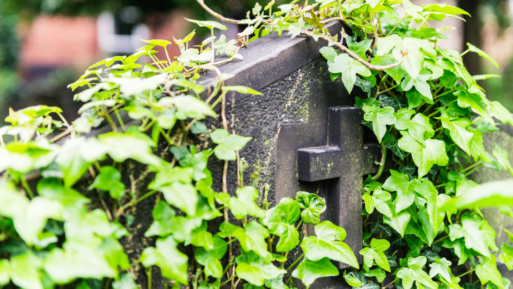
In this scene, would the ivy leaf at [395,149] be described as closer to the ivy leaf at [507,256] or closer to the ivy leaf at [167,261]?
the ivy leaf at [507,256]

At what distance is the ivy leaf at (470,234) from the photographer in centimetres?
157

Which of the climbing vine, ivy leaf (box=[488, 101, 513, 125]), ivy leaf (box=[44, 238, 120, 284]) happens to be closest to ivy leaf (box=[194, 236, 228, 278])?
the climbing vine

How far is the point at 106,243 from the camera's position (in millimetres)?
999

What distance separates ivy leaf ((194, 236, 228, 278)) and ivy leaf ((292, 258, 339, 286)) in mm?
286

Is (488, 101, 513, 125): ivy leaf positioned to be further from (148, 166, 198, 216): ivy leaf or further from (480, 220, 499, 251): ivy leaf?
(148, 166, 198, 216): ivy leaf

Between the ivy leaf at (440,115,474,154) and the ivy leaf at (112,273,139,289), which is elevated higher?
the ivy leaf at (440,115,474,154)

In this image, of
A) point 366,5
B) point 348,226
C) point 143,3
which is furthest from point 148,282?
point 143,3

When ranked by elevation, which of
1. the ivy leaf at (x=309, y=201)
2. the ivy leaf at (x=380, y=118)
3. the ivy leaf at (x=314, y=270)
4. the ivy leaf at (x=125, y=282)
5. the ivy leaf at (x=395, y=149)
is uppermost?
the ivy leaf at (x=380, y=118)

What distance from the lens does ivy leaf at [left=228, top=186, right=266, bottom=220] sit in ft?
3.86

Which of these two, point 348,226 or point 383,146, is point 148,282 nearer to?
point 348,226

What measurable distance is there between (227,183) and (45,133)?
63 cm

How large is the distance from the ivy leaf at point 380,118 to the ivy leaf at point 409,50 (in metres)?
0.20

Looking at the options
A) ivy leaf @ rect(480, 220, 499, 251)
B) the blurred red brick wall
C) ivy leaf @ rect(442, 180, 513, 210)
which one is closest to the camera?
ivy leaf @ rect(442, 180, 513, 210)

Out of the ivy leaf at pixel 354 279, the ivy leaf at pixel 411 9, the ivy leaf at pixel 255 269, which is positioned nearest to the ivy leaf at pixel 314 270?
the ivy leaf at pixel 255 269
